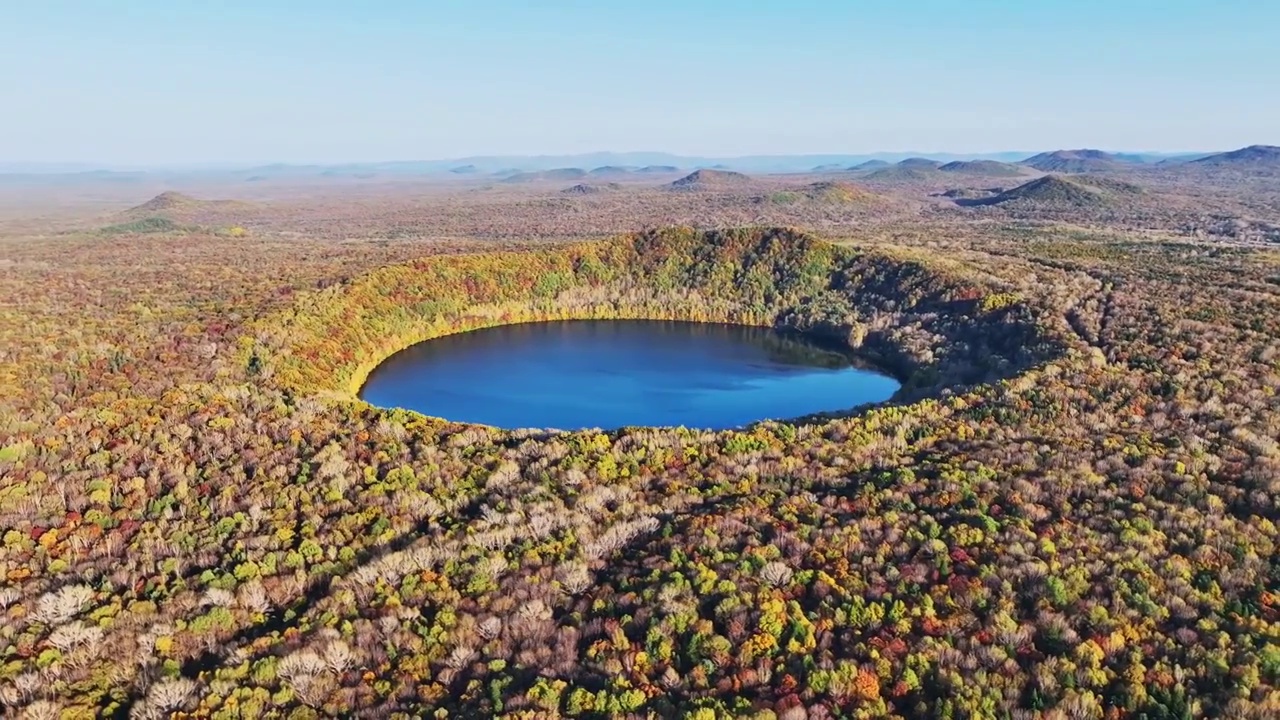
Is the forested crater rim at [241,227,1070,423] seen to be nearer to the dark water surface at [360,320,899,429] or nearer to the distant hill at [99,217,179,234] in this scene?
the dark water surface at [360,320,899,429]

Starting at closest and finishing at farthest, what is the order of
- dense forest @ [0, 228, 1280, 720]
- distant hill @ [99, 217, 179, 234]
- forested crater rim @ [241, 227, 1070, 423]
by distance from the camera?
dense forest @ [0, 228, 1280, 720] < forested crater rim @ [241, 227, 1070, 423] < distant hill @ [99, 217, 179, 234]

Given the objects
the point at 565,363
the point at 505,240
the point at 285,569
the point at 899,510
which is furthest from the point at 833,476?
the point at 505,240

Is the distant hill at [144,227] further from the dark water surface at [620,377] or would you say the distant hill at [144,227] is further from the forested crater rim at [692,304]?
the dark water surface at [620,377]

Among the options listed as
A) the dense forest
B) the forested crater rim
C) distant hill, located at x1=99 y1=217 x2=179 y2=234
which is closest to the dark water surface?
the forested crater rim

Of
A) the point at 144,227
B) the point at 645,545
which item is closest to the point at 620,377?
the point at 645,545

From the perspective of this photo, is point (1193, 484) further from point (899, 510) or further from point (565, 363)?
A: point (565, 363)

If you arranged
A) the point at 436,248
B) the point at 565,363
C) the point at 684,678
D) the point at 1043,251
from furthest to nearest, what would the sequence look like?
the point at 436,248 → the point at 1043,251 → the point at 565,363 → the point at 684,678
